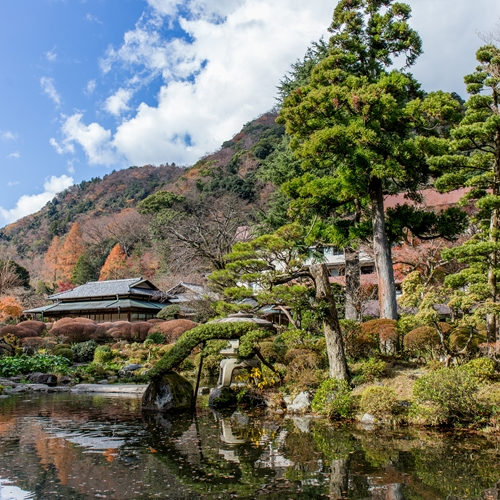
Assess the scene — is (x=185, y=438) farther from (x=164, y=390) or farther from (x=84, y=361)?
(x=84, y=361)

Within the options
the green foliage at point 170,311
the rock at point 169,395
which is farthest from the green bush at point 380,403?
the green foliage at point 170,311

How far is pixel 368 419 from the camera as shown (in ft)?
28.8

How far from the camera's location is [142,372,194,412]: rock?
34.4 ft

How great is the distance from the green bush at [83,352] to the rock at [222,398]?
12.4 meters

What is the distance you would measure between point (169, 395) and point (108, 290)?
2277 cm

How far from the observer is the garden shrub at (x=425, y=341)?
1053cm

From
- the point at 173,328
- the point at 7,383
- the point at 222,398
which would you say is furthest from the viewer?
the point at 173,328

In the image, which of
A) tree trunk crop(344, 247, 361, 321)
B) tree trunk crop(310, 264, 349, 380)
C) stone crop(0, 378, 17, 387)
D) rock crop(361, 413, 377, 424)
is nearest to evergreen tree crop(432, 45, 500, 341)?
tree trunk crop(310, 264, 349, 380)

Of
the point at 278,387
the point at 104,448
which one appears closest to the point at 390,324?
the point at 278,387

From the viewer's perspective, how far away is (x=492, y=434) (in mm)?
7555

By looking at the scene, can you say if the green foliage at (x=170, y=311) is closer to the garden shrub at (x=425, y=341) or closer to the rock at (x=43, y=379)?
the rock at (x=43, y=379)

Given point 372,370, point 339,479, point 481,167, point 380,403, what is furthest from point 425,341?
point 339,479

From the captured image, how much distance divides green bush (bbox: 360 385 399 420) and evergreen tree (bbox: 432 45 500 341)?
282 cm

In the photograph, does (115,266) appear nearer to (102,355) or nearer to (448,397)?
(102,355)
